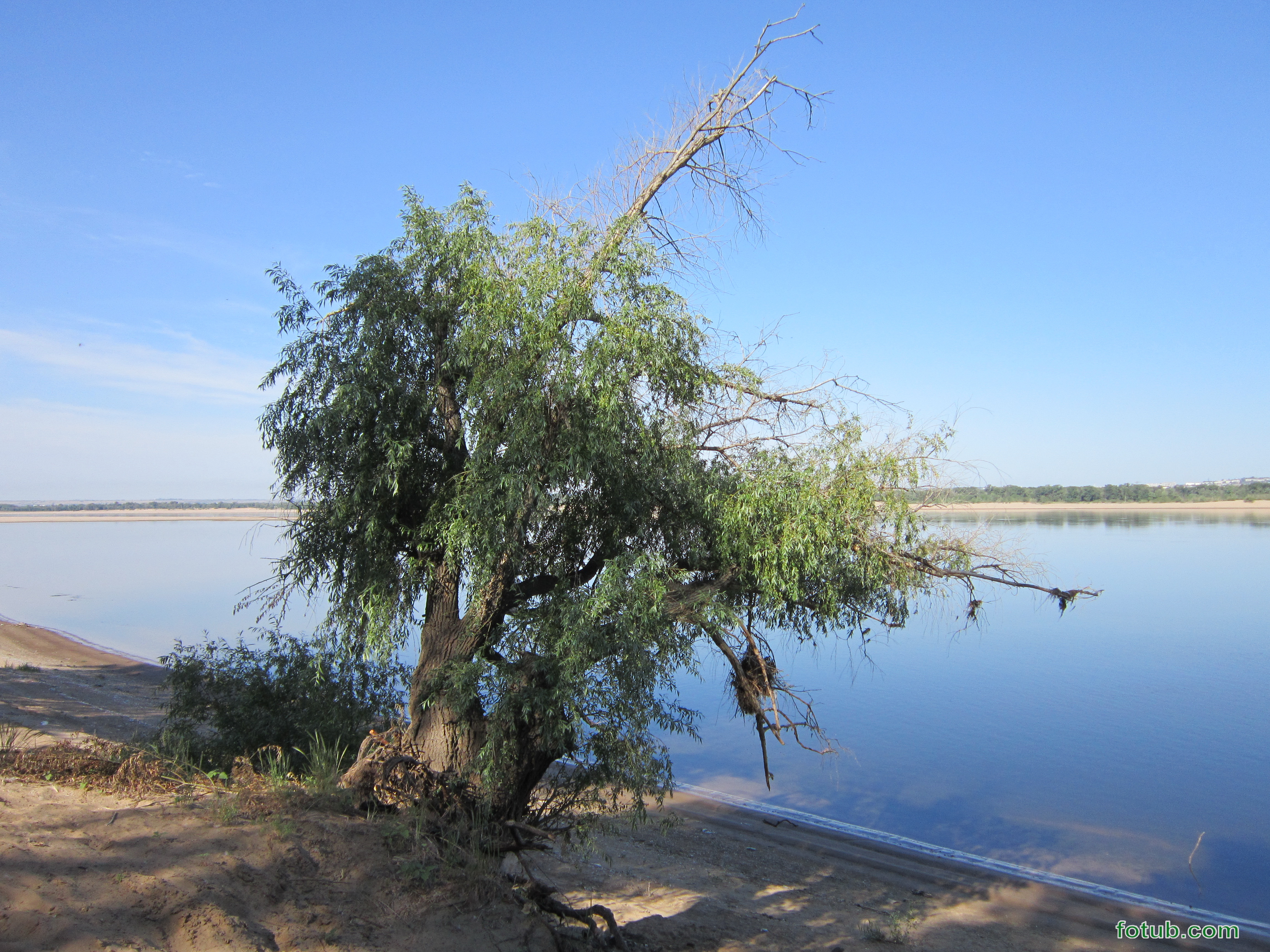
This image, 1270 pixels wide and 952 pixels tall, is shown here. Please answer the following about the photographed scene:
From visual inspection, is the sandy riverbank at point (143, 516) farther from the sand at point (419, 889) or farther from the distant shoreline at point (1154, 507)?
the sand at point (419, 889)

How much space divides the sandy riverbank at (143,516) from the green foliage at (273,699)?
327ft

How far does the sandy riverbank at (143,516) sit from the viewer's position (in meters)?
116

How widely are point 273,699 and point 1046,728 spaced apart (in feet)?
48.0

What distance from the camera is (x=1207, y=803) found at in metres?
13.0

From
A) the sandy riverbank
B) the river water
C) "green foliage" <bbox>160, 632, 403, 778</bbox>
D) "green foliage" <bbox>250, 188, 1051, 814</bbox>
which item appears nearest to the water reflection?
the river water

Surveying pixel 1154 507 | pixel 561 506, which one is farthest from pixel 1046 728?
pixel 1154 507

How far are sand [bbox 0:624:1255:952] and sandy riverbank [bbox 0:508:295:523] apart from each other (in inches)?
3982

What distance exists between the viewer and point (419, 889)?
18.2 feet

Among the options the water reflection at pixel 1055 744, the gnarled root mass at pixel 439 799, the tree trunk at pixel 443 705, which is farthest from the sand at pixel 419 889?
the water reflection at pixel 1055 744

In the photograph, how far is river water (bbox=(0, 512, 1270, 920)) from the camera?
38.3ft

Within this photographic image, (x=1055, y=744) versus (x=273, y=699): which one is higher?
(x=273, y=699)

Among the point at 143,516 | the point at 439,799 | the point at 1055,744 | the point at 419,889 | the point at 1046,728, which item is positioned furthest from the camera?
the point at 143,516

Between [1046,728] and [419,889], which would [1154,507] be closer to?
[1046,728]

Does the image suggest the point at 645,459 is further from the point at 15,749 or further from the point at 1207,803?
the point at 1207,803
